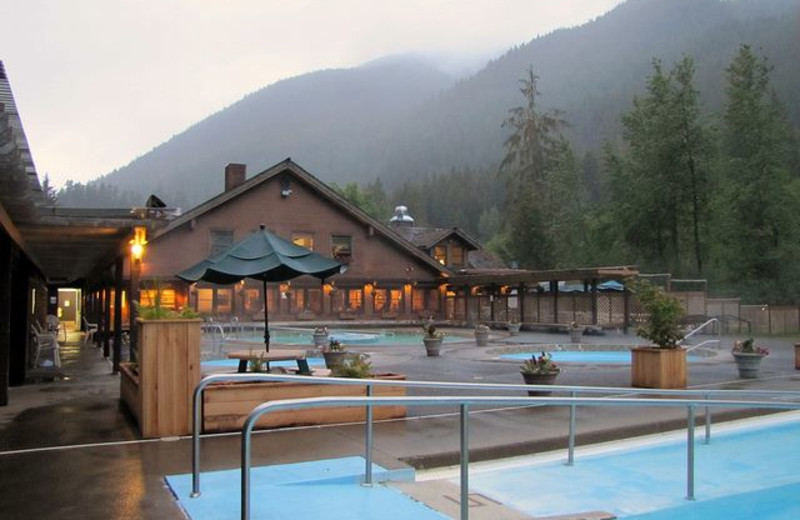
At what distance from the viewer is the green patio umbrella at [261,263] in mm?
10316

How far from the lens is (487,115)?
14538 cm

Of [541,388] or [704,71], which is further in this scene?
[704,71]

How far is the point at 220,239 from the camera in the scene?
38344 mm

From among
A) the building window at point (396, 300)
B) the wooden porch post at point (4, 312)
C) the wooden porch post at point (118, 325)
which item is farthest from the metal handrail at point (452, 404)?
the building window at point (396, 300)

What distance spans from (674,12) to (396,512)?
582 feet

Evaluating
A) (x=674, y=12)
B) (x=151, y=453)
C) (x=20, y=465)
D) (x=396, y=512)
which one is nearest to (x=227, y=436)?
(x=151, y=453)

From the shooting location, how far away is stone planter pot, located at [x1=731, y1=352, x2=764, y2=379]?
1394cm

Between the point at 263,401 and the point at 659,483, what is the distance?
4251 mm

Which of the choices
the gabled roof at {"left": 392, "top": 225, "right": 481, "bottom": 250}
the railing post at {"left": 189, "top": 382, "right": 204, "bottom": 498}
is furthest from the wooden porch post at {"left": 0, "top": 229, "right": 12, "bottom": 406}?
the gabled roof at {"left": 392, "top": 225, "right": 481, "bottom": 250}

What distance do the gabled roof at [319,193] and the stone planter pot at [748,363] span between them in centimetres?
2799

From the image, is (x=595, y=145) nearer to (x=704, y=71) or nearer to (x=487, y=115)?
(x=704, y=71)

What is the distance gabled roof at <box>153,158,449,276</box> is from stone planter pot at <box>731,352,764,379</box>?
28.0 metres

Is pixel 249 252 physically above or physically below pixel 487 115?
below

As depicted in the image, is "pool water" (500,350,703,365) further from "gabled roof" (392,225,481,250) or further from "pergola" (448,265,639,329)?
"gabled roof" (392,225,481,250)
